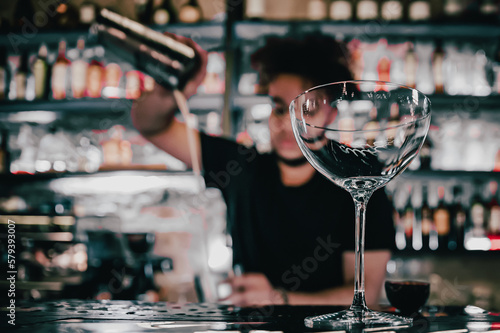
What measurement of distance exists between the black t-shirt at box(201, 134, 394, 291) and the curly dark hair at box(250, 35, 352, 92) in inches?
12.6

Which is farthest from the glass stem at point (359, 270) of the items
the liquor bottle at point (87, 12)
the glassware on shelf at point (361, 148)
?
the liquor bottle at point (87, 12)

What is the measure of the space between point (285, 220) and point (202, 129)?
83 cm

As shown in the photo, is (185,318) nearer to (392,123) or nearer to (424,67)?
(392,123)

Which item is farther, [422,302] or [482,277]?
[482,277]

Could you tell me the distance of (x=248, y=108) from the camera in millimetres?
2102

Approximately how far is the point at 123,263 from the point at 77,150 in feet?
2.46

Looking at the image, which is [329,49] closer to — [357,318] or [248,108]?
[248,108]

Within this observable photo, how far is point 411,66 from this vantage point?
2121 millimetres

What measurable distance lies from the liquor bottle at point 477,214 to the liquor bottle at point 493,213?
0.03 meters

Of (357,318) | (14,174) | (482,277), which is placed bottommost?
(482,277)

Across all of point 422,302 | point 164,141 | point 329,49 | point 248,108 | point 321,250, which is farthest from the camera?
point 248,108

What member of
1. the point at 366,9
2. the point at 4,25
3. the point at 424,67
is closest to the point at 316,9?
the point at 366,9

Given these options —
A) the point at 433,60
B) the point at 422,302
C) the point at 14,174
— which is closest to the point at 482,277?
the point at 433,60

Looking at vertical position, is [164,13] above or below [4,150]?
above
